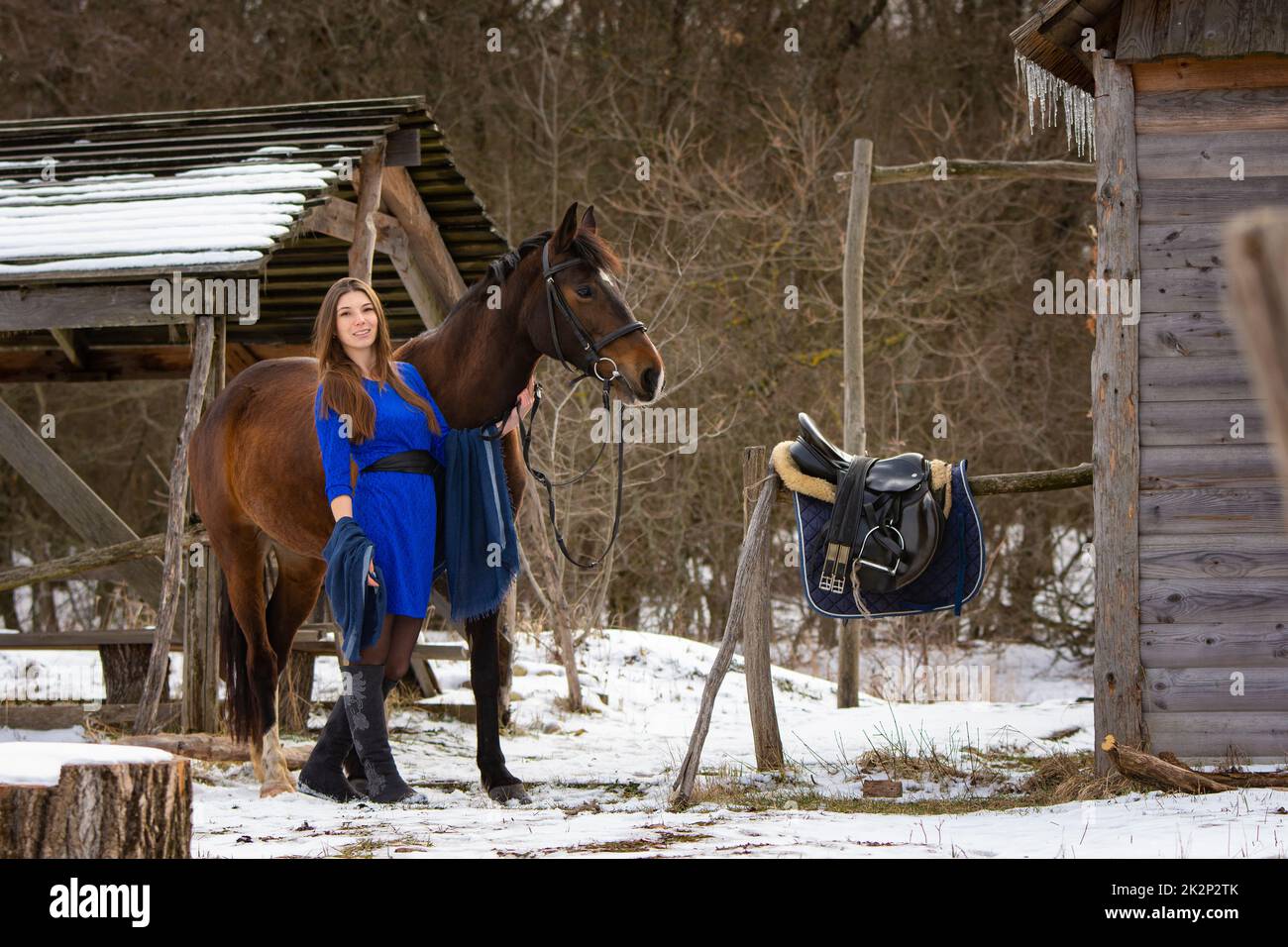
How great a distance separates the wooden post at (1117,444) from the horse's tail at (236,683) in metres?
3.70

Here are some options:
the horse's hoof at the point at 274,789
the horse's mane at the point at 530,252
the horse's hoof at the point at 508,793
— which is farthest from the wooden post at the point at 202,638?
the horse's hoof at the point at 508,793

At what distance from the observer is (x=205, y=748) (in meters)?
6.82

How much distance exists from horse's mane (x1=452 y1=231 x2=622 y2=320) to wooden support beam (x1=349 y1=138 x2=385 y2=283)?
2.12 metres

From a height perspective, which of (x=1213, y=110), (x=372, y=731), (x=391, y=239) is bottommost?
(x=372, y=731)

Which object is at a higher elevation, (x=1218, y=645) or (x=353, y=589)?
(x=353, y=589)

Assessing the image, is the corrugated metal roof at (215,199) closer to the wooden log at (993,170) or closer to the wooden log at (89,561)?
the wooden log at (89,561)

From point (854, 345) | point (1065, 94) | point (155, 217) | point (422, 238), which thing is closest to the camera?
point (1065, 94)

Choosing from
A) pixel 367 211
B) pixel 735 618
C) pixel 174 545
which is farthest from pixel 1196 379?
pixel 174 545

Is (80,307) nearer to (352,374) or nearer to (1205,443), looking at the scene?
(352,374)

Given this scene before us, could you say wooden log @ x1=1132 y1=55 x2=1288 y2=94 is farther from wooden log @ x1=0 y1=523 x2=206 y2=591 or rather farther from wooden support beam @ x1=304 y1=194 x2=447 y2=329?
wooden log @ x1=0 y1=523 x2=206 y2=591

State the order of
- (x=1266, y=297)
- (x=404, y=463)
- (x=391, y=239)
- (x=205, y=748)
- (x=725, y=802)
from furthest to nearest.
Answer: (x=391, y=239) → (x=205, y=748) → (x=404, y=463) → (x=725, y=802) → (x=1266, y=297)

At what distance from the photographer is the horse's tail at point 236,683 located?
6.25 metres

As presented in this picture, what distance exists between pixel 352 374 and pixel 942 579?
2.55m
